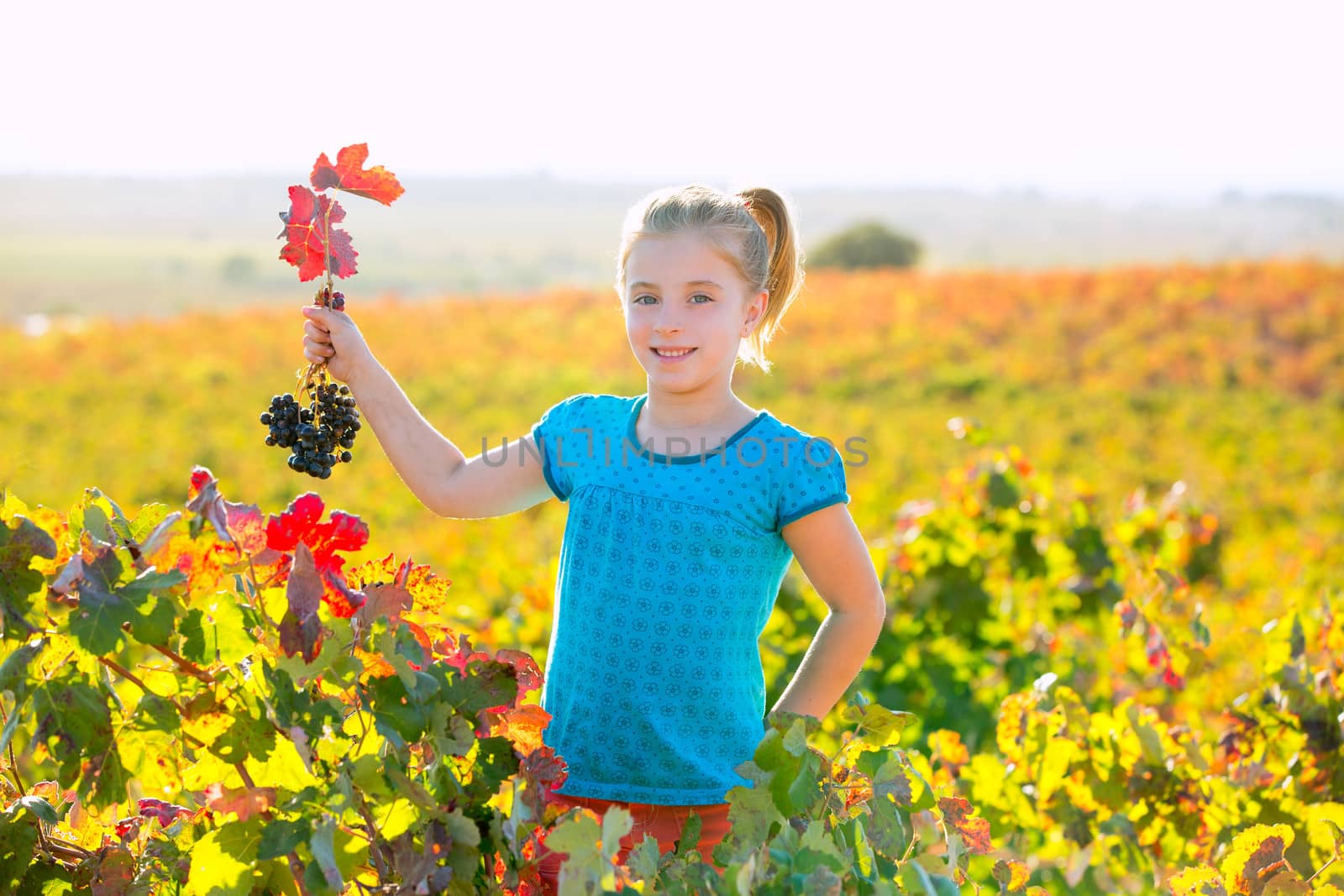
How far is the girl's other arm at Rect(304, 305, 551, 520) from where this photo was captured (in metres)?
1.58

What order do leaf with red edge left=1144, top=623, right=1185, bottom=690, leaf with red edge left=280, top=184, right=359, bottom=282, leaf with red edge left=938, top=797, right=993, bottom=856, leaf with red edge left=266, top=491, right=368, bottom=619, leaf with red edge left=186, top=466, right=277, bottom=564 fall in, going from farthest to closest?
leaf with red edge left=1144, top=623, right=1185, bottom=690, leaf with red edge left=280, top=184, right=359, bottom=282, leaf with red edge left=938, top=797, right=993, bottom=856, leaf with red edge left=266, top=491, right=368, bottom=619, leaf with red edge left=186, top=466, right=277, bottom=564

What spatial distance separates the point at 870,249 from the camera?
26078 mm

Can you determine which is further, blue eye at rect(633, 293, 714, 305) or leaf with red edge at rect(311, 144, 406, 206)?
blue eye at rect(633, 293, 714, 305)

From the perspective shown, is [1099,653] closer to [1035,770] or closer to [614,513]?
[1035,770]

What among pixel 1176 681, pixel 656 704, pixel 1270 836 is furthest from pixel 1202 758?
pixel 656 704

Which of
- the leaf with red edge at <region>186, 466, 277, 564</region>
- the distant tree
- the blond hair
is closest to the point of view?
the leaf with red edge at <region>186, 466, 277, 564</region>

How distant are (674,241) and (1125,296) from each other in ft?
49.5

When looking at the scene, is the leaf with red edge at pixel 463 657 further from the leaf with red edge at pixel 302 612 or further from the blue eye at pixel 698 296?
the blue eye at pixel 698 296

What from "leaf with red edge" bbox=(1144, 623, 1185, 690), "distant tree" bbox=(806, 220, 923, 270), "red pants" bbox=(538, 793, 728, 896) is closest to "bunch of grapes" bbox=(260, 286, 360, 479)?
"red pants" bbox=(538, 793, 728, 896)

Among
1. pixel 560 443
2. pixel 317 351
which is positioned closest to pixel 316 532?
pixel 317 351

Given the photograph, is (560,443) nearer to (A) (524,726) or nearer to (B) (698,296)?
(B) (698,296)

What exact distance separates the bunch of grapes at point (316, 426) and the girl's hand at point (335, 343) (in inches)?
1.1

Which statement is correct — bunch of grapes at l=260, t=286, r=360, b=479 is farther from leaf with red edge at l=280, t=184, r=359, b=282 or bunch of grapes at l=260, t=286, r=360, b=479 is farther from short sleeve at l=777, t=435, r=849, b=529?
short sleeve at l=777, t=435, r=849, b=529

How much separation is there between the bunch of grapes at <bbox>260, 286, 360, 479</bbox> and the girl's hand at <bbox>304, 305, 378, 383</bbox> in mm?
28
